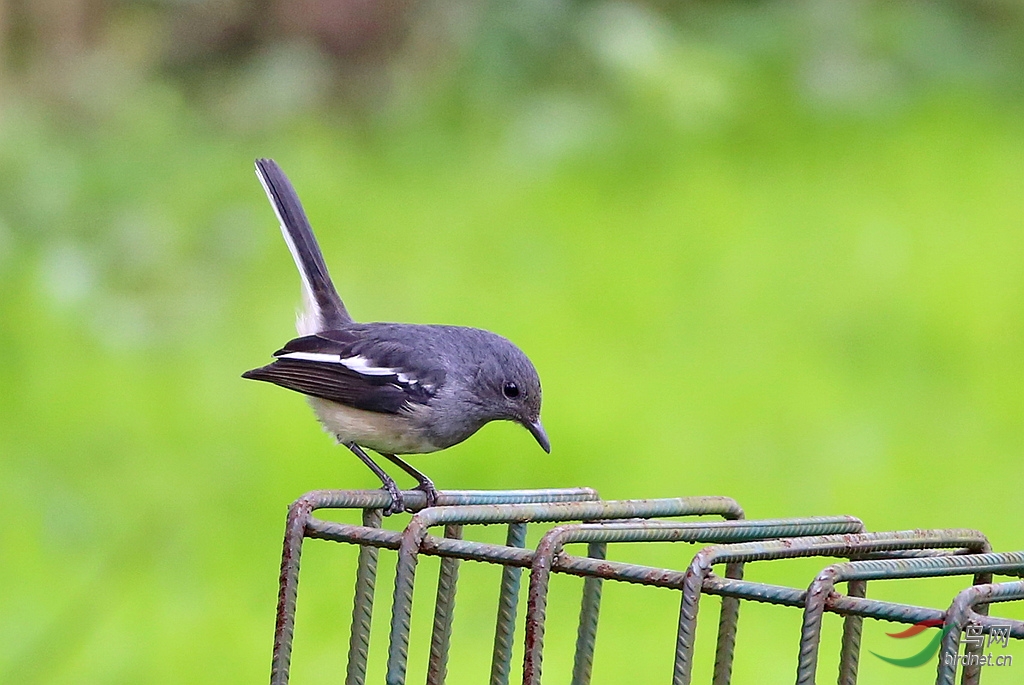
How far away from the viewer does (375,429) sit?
11.9 ft

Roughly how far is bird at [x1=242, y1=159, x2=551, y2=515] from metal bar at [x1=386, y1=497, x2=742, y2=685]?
3.25 ft

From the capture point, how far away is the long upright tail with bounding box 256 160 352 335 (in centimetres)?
402

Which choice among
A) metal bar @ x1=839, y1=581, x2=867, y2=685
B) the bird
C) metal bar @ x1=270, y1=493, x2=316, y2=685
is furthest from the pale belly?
metal bar @ x1=839, y1=581, x2=867, y2=685

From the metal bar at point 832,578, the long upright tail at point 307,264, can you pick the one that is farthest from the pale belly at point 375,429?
the metal bar at point 832,578

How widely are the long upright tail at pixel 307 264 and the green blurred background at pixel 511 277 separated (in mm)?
1035

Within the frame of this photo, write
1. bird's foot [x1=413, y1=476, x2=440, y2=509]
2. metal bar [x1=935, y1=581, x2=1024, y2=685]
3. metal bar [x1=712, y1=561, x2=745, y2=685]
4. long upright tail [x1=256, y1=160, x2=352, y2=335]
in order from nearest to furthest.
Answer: metal bar [x1=935, y1=581, x2=1024, y2=685]
metal bar [x1=712, y1=561, x2=745, y2=685]
bird's foot [x1=413, y1=476, x2=440, y2=509]
long upright tail [x1=256, y1=160, x2=352, y2=335]

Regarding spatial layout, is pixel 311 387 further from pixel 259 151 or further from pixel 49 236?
pixel 259 151

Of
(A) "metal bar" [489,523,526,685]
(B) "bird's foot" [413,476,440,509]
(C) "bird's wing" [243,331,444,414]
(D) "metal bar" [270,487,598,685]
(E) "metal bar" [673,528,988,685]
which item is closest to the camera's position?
(E) "metal bar" [673,528,988,685]

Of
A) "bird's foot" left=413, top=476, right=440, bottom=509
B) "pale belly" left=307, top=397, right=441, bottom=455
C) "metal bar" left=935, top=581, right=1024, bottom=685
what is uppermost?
"pale belly" left=307, top=397, right=441, bottom=455

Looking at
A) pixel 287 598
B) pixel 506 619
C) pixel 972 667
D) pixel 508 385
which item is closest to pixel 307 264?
pixel 508 385

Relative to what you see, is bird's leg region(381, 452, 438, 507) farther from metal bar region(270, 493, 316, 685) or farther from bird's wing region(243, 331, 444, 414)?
metal bar region(270, 493, 316, 685)

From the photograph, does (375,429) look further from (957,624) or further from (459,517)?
(957,624)

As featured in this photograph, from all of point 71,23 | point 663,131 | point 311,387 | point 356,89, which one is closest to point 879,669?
point 311,387

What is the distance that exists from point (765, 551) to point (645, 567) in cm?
18
